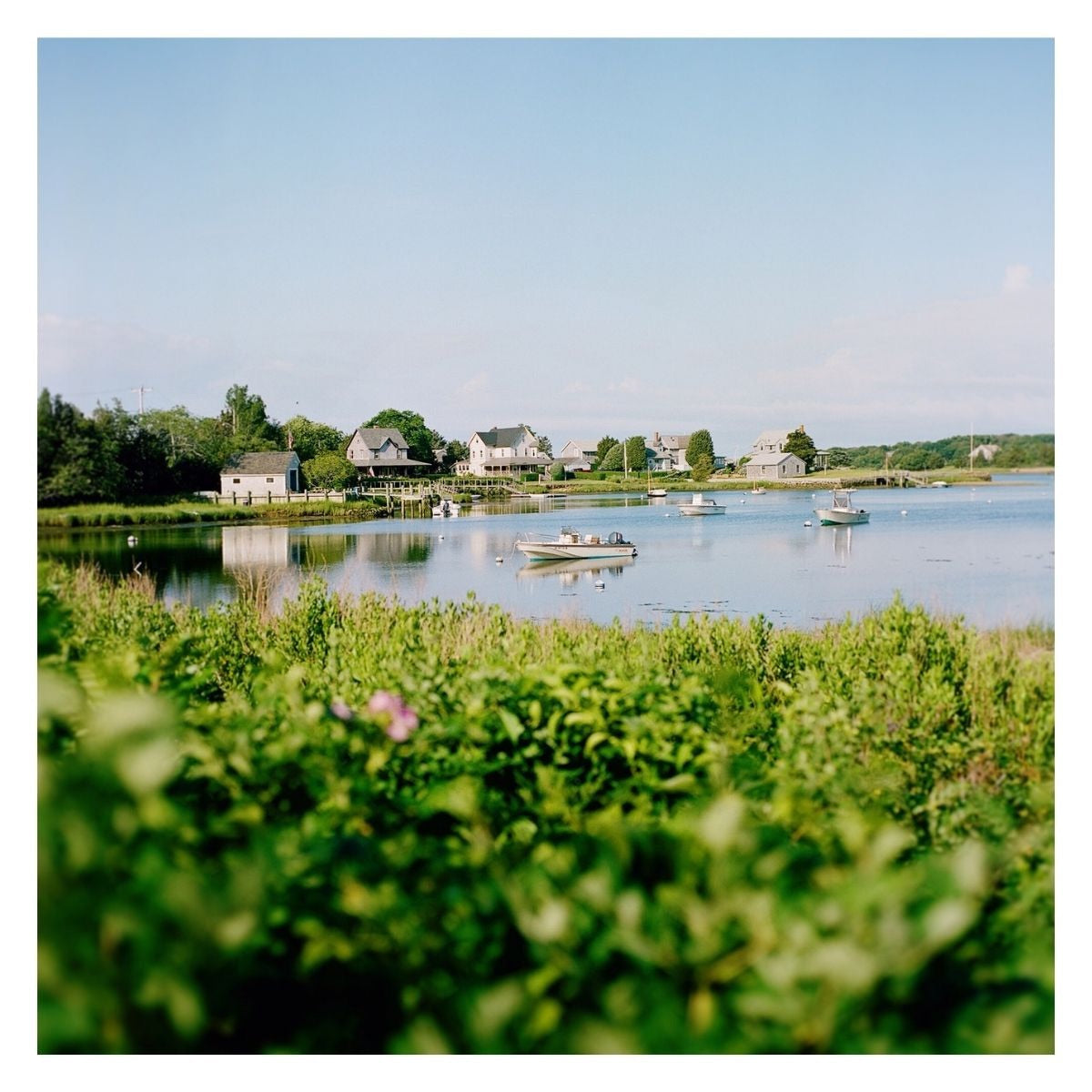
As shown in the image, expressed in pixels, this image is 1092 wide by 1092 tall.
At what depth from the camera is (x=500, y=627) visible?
4.44 m

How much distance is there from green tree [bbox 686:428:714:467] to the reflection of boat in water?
1.61m

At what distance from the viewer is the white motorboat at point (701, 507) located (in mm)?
5477

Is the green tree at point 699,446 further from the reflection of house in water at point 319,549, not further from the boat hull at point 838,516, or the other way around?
the reflection of house in water at point 319,549

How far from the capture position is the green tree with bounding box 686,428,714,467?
4465 millimetres

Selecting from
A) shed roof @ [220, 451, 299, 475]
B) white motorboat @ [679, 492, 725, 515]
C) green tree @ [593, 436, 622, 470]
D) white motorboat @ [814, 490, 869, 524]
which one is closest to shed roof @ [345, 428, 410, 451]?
shed roof @ [220, 451, 299, 475]

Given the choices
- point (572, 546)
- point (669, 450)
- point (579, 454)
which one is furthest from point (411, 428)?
point (572, 546)

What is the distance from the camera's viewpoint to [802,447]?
14.9 ft

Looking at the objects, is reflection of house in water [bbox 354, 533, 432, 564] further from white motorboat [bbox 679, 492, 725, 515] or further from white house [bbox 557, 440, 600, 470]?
white motorboat [bbox 679, 492, 725, 515]

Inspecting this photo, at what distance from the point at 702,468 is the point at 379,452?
153cm

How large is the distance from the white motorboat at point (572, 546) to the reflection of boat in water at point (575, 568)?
0.04m

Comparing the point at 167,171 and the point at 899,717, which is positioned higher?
the point at 167,171
